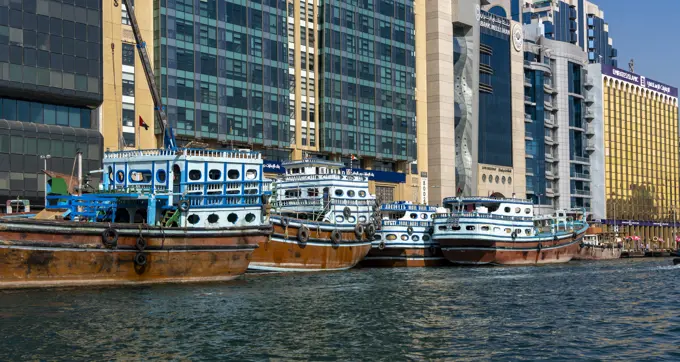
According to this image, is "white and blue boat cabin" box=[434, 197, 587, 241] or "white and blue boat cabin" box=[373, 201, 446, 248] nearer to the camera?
"white and blue boat cabin" box=[434, 197, 587, 241]

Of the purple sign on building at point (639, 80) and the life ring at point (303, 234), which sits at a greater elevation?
the purple sign on building at point (639, 80)

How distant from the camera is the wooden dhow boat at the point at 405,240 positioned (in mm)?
83750

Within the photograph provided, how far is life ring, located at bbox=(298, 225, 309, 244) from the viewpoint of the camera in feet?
214

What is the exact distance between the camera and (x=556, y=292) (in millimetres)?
49812

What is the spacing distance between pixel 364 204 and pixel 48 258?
114 feet

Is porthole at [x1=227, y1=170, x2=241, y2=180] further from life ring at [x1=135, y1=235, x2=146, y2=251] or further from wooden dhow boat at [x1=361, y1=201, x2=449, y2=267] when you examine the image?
wooden dhow boat at [x1=361, y1=201, x2=449, y2=267]

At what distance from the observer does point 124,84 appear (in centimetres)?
8338

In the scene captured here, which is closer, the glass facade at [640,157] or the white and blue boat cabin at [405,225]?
the white and blue boat cabin at [405,225]

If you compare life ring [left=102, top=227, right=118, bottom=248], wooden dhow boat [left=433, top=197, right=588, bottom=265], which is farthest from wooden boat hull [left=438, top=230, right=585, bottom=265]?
life ring [left=102, top=227, right=118, bottom=248]

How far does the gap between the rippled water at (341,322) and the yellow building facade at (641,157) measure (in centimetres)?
11517

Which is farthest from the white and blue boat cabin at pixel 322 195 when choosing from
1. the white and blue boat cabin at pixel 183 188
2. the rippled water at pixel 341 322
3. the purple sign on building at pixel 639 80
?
the purple sign on building at pixel 639 80

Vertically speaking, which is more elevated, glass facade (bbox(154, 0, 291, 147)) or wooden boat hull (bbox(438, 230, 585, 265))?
glass facade (bbox(154, 0, 291, 147))

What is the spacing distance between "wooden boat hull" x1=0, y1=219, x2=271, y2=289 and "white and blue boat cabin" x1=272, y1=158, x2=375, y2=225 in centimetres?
1759

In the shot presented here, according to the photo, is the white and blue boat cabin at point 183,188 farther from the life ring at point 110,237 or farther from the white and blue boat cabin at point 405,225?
the white and blue boat cabin at point 405,225
